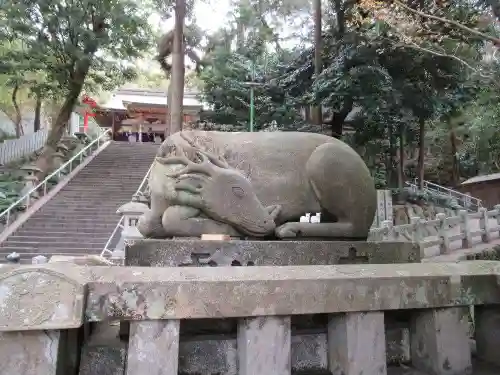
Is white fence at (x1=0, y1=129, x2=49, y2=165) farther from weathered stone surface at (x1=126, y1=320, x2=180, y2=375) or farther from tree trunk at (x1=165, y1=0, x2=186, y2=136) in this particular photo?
weathered stone surface at (x1=126, y1=320, x2=180, y2=375)

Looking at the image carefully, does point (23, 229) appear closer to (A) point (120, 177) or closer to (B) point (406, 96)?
(A) point (120, 177)

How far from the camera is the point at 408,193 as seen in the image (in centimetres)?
1608

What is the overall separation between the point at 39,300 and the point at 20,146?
69.5ft

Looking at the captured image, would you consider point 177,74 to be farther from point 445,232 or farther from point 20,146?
point 20,146

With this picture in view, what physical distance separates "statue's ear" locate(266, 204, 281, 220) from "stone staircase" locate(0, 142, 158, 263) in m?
8.24

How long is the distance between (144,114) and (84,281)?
26456 mm

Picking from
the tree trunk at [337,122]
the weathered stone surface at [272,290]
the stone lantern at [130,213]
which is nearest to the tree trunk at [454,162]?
the tree trunk at [337,122]

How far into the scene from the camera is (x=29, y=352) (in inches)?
63.9

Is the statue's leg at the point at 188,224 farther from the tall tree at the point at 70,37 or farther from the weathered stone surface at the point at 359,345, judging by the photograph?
the tall tree at the point at 70,37

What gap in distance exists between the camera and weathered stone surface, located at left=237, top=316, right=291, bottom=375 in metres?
1.83

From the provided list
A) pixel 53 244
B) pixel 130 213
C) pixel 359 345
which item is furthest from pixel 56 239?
pixel 359 345

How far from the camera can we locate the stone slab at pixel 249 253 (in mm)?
2645

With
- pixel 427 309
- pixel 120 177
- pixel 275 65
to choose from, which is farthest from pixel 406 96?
pixel 427 309

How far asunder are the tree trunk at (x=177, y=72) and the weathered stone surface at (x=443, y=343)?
11.1 metres
